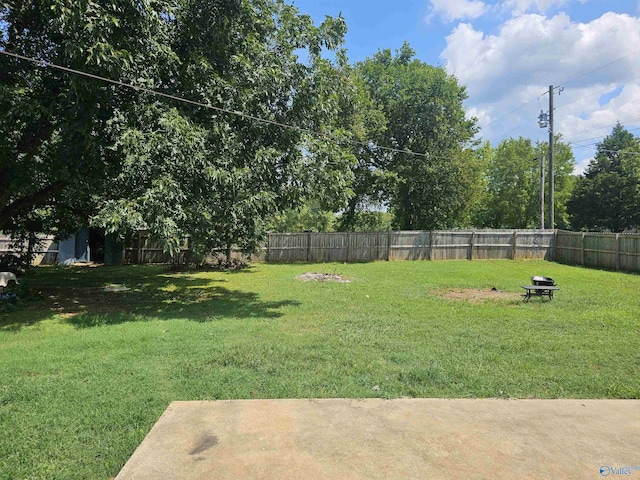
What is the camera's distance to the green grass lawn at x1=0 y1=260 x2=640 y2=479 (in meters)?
3.09

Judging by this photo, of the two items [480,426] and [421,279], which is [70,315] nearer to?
[480,426]

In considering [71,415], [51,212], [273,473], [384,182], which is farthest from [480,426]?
[384,182]

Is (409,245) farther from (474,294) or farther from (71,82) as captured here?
(71,82)

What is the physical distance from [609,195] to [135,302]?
36.5 m

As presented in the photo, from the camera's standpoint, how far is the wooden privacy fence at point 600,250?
14.8 metres

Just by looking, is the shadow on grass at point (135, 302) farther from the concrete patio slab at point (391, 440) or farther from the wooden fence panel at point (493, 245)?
the wooden fence panel at point (493, 245)

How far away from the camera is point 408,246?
19.7 meters

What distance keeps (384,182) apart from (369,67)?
7.03 meters

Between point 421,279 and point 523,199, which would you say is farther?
point 523,199

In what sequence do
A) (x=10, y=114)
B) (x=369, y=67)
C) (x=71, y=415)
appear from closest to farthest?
(x=71, y=415) < (x=10, y=114) < (x=369, y=67)

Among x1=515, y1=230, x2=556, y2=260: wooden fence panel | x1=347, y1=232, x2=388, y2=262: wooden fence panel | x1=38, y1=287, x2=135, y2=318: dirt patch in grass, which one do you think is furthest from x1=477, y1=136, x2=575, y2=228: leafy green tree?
x1=38, y1=287, x2=135, y2=318: dirt patch in grass

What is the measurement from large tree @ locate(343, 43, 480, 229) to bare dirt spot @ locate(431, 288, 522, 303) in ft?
38.7

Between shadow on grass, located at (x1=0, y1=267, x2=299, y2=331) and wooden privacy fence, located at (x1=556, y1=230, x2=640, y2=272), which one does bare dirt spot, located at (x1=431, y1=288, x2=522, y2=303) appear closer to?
shadow on grass, located at (x1=0, y1=267, x2=299, y2=331)

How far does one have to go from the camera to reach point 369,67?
2306cm
